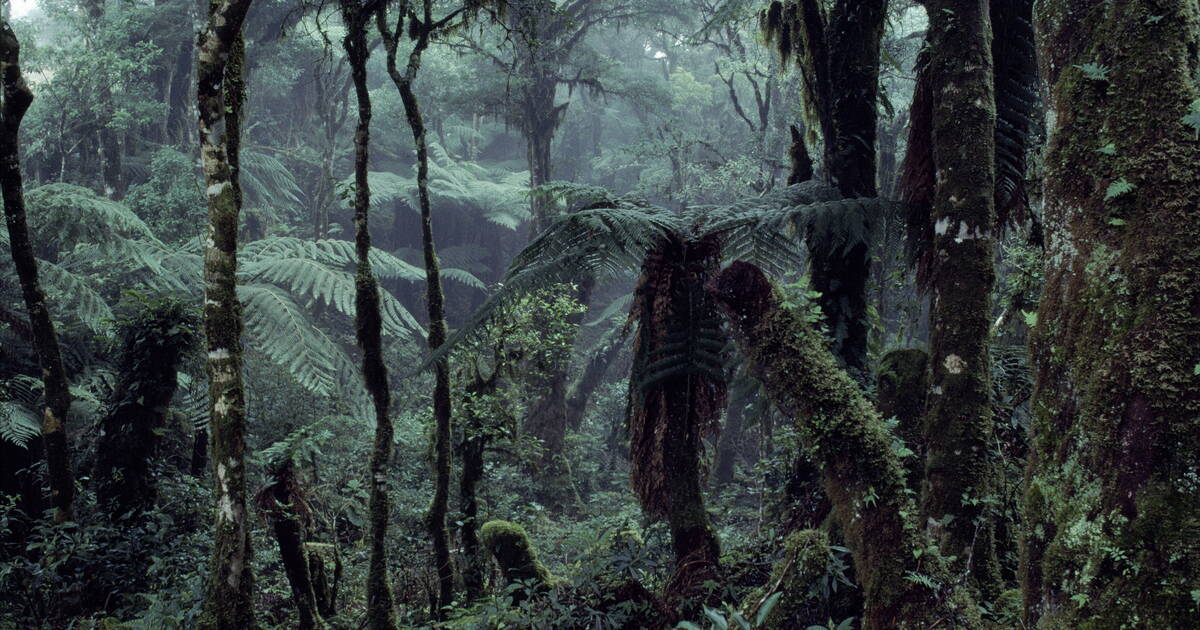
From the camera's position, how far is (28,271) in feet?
14.9

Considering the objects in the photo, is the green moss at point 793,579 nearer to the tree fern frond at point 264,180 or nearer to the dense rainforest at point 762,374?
the dense rainforest at point 762,374

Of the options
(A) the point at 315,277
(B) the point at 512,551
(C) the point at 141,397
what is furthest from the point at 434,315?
(A) the point at 315,277

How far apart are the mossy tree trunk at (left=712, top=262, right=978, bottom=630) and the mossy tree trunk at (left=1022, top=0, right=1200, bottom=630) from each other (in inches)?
12.4

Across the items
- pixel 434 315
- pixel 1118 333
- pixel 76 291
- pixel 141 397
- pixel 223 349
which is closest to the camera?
pixel 1118 333

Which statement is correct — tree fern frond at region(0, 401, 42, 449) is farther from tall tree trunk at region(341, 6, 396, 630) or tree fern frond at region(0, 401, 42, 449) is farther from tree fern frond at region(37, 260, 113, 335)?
tall tree trunk at region(341, 6, 396, 630)

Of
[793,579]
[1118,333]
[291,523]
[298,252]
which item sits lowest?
[793,579]

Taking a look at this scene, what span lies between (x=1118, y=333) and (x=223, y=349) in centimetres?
336

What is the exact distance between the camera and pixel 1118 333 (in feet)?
6.07

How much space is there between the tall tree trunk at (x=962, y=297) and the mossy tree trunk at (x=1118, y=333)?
0.85m

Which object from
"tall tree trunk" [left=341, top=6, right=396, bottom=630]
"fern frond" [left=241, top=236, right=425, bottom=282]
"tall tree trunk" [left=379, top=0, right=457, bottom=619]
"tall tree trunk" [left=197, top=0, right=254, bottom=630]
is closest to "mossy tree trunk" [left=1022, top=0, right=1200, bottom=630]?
"tall tree trunk" [left=197, top=0, right=254, bottom=630]

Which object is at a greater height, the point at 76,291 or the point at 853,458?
the point at 76,291

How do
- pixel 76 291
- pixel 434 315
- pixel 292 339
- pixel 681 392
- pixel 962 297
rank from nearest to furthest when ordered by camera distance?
pixel 962 297
pixel 681 392
pixel 434 315
pixel 292 339
pixel 76 291

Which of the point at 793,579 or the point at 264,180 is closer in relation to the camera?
the point at 793,579

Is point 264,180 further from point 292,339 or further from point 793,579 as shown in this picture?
point 793,579
